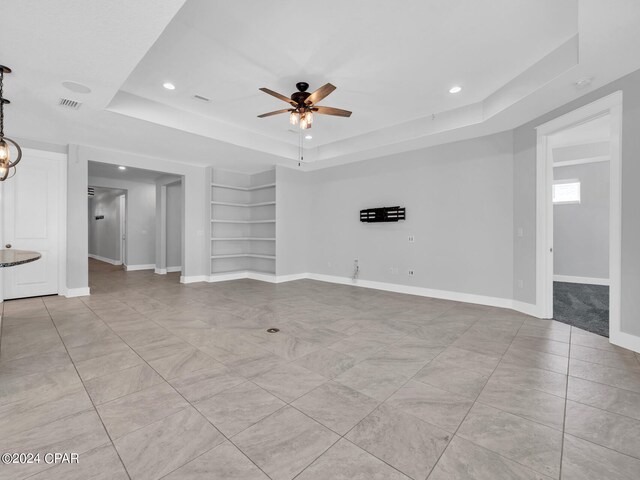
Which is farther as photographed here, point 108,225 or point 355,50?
point 108,225

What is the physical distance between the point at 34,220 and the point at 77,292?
1434mm

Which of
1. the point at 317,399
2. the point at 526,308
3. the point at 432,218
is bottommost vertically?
the point at 317,399

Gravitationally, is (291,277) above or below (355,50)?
below

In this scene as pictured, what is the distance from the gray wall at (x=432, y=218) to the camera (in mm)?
4875

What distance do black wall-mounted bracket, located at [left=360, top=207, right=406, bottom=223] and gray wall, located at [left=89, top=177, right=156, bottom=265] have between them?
24.3ft

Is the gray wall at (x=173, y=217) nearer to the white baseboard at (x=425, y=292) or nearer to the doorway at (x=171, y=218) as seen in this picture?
the doorway at (x=171, y=218)

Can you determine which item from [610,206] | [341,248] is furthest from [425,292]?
[610,206]

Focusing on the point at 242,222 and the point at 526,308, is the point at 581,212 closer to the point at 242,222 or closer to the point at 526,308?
the point at 526,308

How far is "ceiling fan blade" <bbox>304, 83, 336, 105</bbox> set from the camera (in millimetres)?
3290

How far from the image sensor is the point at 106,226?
11.9 meters

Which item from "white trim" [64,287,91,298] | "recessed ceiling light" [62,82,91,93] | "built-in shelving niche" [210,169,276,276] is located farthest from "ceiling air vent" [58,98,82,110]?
"built-in shelving niche" [210,169,276,276]

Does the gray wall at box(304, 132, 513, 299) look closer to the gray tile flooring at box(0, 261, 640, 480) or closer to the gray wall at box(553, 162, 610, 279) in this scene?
the gray tile flooring at box(0, 261, 640, 480)

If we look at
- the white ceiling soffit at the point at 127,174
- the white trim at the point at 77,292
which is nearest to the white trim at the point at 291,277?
the white trim at the point at 77,292

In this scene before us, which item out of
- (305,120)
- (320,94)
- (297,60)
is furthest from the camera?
(305,120)
